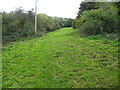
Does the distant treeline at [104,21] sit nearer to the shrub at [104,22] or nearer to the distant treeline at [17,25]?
the shrub at [104,22]

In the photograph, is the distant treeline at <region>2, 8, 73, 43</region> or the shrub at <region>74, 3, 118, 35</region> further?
the distant treeline at <region>2, 8, 73, 43</region>

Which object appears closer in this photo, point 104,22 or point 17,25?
point 104,22

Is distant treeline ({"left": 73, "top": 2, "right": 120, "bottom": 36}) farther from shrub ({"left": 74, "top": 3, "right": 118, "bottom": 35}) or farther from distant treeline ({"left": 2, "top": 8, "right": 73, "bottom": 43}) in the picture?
distant treeline ({"left": 2, "top": 8, "right": 73, "bottom": 43})

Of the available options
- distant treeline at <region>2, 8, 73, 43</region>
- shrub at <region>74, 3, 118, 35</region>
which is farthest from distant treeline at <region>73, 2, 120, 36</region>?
distant treeline at <region>2, 8, 73, 43</region>

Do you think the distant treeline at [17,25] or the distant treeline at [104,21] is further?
the distant treeline at [17,25]

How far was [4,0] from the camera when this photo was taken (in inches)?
487

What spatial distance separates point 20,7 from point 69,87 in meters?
15.2

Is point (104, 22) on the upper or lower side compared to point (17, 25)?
upper

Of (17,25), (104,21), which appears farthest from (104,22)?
(17,25)

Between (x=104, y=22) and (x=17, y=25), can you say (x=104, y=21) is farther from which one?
(x=17, y=25)

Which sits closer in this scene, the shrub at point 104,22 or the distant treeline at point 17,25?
the shrub at point 104,22

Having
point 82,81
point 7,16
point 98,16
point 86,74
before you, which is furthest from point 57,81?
point 7,16

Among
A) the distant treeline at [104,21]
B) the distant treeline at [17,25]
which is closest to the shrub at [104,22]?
the distant treeline at [104,21]

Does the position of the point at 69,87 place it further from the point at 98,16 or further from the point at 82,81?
the point at 98,16
